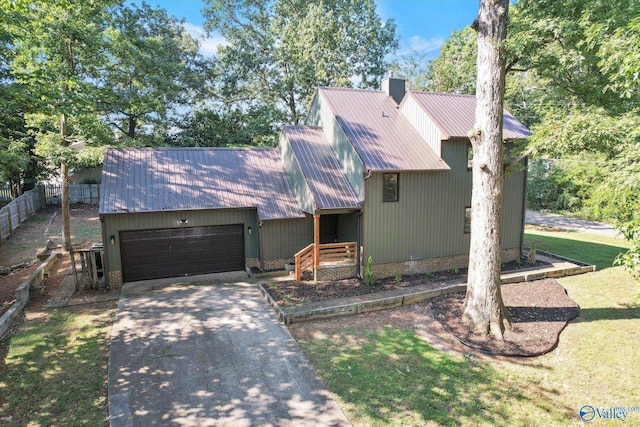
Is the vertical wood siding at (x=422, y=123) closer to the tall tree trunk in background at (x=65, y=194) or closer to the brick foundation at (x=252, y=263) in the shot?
the brick foundation at (x=252, y=263)

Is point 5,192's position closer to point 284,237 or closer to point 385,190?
point 284,237

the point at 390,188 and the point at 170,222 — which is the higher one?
the point at 390,188

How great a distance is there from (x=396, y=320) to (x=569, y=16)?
8.74 meters

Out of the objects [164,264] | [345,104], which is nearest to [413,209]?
[345,104]

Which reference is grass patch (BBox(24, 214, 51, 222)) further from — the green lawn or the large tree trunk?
the green lawn

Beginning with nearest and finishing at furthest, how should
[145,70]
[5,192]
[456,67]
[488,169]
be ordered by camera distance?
1. [488,169]
2. [145,70]
3. [5,192]
4. [456,67]

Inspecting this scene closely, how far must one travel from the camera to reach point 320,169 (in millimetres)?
13789

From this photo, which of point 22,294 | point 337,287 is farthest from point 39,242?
point 337,287

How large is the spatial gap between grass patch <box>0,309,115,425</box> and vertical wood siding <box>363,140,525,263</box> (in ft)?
26.6

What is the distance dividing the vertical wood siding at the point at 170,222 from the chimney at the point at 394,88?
7.82 meters

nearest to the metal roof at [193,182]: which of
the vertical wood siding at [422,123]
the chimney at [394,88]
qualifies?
the vertical wood siding at [422,123]

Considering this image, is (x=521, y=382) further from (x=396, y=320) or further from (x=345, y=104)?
(x=345, y=104)

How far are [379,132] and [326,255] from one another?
491 cm

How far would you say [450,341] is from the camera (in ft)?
28.8
